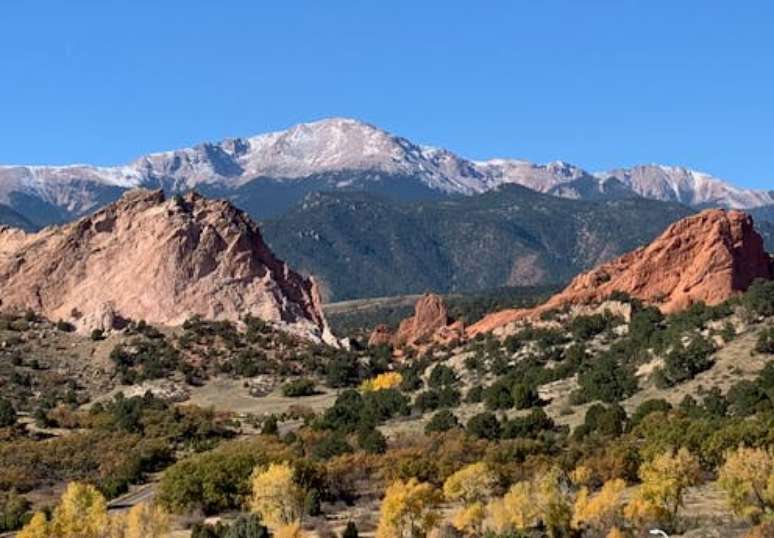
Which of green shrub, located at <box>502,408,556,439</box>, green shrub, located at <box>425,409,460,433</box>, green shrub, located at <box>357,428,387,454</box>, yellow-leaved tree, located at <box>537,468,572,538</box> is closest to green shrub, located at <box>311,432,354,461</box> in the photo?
green shrub, located at <box>357,428,387,454</box>

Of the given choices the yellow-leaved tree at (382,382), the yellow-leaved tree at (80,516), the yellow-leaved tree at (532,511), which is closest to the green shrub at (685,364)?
the yellow-leaved tree at (382,382)

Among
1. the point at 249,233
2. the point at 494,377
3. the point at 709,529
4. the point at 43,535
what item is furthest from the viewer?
the point at 249,233

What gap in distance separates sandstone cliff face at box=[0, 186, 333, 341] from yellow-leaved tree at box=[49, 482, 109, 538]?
6917cm

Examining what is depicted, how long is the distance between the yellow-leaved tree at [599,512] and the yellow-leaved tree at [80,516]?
21961 millimetres

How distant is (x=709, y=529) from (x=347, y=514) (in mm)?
19872

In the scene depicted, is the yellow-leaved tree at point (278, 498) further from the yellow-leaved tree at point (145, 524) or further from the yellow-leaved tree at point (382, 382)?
the yellow-leaved tree at point (382, 382)

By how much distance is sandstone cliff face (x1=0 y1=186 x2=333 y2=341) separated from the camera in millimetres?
137000

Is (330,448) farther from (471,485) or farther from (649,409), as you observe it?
(649,409)

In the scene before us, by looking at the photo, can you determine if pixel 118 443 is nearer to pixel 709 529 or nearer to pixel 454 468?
pixel 454 468

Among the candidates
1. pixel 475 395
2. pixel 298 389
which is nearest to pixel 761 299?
pixel 475 395

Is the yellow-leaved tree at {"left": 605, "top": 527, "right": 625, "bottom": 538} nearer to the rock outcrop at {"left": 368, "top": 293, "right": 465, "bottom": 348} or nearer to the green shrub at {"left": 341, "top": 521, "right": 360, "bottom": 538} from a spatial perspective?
the green shrub at {"left": 341, "top": 521, "right": 360, "bottom": 538}

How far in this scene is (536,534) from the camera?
5709 cm

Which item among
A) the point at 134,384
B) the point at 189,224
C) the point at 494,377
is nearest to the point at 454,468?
the point at 494,377

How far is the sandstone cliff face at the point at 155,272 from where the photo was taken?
449 feet
